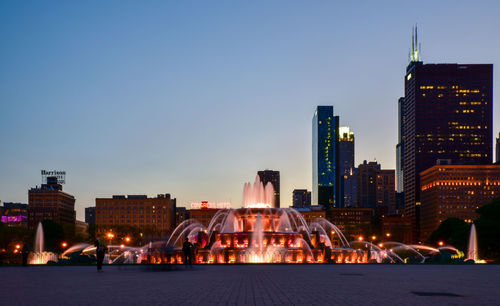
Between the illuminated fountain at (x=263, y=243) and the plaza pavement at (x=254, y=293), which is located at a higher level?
the plaza pavement at (x=254, y=293)

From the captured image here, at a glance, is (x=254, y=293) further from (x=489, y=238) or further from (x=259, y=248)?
(x=489, y=238)

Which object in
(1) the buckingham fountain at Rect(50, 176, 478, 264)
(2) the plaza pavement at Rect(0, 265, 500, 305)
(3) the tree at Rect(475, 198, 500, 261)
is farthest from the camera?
(3) the tree at Rect(475, 198, 500, 261)

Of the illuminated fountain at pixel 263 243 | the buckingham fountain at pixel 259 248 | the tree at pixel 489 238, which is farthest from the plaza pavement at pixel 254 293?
the tree at pixel 489 238

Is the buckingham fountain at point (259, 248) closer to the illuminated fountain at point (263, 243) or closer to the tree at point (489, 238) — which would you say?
the illuminated fountain at point (263, 243)

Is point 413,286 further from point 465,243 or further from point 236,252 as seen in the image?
point 465,243

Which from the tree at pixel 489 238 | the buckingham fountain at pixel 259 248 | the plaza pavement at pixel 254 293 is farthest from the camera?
the tree at pixel 489 238

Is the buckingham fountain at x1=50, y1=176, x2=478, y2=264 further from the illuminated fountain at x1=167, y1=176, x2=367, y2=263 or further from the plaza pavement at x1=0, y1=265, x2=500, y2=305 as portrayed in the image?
the plaza pavement at x1=0, y1=265, x2=500, y2=305

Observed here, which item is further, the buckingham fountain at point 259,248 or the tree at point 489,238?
the tree at point 489,238

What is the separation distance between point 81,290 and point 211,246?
4257 cm

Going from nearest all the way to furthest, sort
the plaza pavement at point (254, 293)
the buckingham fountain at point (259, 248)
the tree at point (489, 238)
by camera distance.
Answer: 1. the plaza pavement at point (254, 293)
2. the buckingham fountain at point (259, 248)
3. the tree at point (489, 238)

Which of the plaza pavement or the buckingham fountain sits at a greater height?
the plaza pavement

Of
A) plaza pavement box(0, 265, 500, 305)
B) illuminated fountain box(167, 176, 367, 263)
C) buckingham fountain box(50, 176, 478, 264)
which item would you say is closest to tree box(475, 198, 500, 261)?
buckingham fountain box(50, 176, 478, 264)

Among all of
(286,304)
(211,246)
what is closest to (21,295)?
(286,304)

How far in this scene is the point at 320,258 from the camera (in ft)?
190
